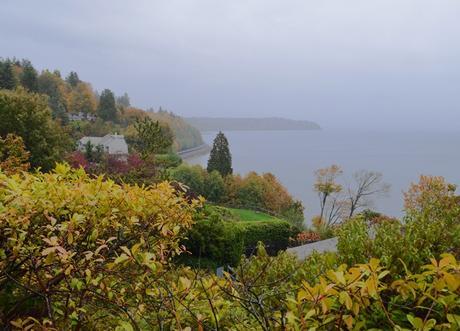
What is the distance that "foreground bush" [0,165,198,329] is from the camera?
253cm

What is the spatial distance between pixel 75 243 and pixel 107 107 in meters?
69.9

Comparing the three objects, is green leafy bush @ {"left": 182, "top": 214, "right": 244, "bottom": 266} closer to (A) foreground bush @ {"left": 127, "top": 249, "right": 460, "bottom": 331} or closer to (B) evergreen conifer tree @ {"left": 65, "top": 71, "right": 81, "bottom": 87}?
(A) foreground bush @ {"left": 127, "top": 249, "right": 460, "bottom": 331}

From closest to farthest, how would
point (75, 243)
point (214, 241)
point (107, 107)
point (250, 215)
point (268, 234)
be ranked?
1. point (75, 243)
2. point (214, 241)
3. point (268, 234)
4. point (250, 215)
5. point (107, 107)

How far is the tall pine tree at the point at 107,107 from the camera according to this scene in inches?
2714

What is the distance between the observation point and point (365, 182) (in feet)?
114

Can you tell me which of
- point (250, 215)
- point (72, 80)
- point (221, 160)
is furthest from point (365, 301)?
point (72, 80)

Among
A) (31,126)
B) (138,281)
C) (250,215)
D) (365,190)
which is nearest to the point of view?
(138,281)

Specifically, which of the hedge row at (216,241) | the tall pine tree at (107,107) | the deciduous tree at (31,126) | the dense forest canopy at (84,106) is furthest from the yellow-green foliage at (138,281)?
the tall pine tree at (107,107)

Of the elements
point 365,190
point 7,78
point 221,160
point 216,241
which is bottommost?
point 365,190

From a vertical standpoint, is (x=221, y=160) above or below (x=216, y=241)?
above

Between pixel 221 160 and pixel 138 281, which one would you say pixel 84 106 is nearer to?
pixel 221 160

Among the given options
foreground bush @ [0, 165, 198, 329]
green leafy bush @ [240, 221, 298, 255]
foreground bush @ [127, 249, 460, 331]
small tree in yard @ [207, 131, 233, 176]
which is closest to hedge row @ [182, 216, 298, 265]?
green leafy bush @ [240, 221, 298, 255]

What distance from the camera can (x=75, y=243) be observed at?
274cm

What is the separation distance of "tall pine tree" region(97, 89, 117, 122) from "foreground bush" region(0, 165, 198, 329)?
68.6m
